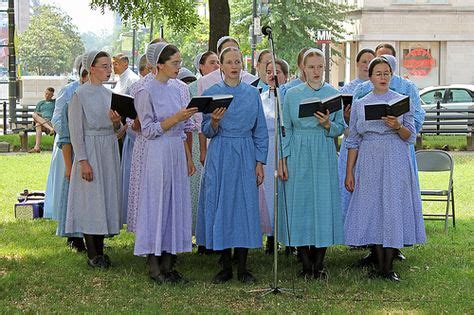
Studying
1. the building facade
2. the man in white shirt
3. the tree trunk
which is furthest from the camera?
the building facade

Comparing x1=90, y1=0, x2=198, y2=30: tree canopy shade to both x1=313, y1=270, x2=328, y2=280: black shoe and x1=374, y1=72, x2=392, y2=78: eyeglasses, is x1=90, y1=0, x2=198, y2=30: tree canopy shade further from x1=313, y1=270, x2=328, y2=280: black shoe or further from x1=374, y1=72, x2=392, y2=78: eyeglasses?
x1=313, y1=270, x2=328, y2=280: black shoe

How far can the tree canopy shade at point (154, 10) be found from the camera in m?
18.6

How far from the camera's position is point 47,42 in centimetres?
10694

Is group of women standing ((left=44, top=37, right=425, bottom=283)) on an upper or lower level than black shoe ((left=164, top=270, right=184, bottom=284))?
upper

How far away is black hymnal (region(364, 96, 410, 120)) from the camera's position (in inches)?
384

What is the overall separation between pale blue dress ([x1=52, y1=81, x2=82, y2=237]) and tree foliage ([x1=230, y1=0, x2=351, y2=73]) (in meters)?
36.1

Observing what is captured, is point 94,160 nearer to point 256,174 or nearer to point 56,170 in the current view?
point 256,174

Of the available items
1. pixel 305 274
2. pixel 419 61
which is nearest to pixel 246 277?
pixel 305 274

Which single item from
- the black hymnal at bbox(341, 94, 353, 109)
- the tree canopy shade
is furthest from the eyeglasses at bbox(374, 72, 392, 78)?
the tree canopy shade

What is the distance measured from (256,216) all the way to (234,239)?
31 cm

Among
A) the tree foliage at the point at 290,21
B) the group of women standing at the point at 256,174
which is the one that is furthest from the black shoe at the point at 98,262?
the tree foliage at the point at 290,21

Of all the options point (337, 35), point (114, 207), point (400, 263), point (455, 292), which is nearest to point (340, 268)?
point (400, 263)

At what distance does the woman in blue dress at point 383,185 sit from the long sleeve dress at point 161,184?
5.31 ft

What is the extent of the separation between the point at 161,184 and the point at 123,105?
0.83m
